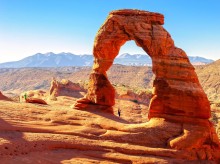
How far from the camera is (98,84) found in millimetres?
23359

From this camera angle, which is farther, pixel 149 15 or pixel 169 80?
pixel 149 15

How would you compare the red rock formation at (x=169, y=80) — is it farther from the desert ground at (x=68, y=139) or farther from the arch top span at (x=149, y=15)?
the desert ground at (x=68, y=139)

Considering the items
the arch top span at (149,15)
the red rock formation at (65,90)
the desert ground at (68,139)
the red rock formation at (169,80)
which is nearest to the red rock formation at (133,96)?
the red rock formation at (65,90)

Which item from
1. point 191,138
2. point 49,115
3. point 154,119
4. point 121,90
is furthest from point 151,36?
point 121,90

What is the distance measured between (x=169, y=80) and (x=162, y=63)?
3.69ft

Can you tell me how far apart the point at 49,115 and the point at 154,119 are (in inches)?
257

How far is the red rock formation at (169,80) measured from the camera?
61.1 feet

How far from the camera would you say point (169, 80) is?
774 inches

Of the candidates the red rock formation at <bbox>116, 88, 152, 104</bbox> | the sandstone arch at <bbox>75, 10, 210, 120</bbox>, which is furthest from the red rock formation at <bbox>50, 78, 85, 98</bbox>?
the sandstone arch at <bbox>75, 10, 210, 120</bbox>

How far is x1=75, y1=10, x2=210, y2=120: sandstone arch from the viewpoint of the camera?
755 inches

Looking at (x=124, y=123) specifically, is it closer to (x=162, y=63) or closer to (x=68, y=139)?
(x=162, y=63)

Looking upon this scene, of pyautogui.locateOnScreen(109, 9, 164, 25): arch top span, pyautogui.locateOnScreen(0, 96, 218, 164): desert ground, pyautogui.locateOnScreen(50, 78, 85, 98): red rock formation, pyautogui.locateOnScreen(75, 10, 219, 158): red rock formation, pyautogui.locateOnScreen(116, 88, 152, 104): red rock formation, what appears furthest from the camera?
pyautogui.locateOnScreen(50, 78, 85, 98): red rock formation

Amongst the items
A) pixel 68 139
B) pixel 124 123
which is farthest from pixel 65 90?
pixel 68 139

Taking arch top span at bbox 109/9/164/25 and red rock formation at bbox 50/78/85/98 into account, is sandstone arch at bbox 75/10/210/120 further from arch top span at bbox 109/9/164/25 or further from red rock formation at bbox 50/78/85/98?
red rock formation at bbox 50/78/85/98
